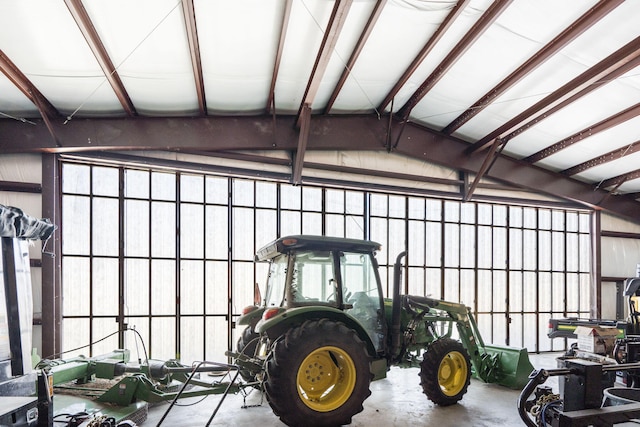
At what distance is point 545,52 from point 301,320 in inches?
191

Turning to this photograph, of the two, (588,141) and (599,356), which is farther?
(588,141)

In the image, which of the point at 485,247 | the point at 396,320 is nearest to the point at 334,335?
the point at 396,320

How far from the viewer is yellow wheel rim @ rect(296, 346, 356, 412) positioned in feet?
14.7

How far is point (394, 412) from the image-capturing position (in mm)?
5418

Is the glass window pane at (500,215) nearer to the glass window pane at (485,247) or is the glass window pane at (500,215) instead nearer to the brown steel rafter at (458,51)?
the glass window pane at (485,247)

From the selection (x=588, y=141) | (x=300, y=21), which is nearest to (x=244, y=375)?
(x=300, y=21)

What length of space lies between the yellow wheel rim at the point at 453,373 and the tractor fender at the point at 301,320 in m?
1.37

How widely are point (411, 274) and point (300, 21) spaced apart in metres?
6.05

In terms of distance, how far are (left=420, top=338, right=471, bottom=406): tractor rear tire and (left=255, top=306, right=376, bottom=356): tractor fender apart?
1.02m

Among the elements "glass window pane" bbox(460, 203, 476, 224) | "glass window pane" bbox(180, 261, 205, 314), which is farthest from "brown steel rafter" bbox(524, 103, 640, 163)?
"glass window pane" bbox(180, 261, 205, 314)

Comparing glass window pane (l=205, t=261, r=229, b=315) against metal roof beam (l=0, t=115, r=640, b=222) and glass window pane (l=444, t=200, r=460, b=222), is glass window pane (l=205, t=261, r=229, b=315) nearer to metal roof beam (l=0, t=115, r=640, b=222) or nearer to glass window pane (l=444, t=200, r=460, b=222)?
metal roof beam (l=0, t=115, r=640, b=222)

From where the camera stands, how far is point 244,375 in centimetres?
505

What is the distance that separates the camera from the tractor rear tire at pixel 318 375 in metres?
4.18

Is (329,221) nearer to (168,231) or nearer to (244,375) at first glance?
(168,231)
